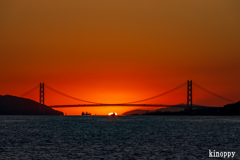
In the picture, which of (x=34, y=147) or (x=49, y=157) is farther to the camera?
(x=34, y=147)

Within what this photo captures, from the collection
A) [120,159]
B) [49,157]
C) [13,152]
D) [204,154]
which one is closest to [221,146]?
[204,154]

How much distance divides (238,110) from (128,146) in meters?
165

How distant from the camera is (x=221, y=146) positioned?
41906 mm

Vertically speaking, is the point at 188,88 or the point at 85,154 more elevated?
the point at 188,88

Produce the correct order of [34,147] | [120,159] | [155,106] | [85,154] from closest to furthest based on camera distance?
[120,159] < [85,154] < [34,147] < [155,106]

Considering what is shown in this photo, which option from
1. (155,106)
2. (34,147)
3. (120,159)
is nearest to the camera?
(120,159)

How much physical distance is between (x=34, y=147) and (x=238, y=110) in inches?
6684

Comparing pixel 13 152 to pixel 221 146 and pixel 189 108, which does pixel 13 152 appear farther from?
pixel 189 108

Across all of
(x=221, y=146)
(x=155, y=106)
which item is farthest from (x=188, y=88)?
(x=221, y=146)

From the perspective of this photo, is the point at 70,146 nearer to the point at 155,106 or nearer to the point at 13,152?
the point at 13,152

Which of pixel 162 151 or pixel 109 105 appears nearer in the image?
pixel 162 151

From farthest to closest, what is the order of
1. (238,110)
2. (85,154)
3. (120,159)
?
1. (238,110)
2. (85,154)
3. (120,159)

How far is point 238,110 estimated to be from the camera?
19512 cm

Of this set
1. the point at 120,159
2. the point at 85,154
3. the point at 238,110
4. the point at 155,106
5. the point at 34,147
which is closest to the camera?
the point at 120,159
